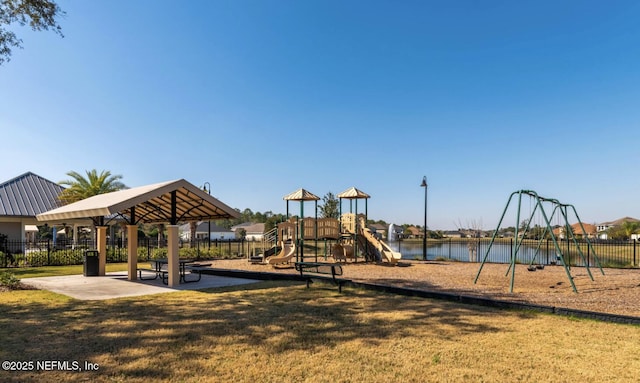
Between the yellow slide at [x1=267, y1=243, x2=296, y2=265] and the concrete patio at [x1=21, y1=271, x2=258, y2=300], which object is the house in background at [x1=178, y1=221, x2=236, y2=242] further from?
the concrete patio at [x1=21, y1=271, x2=258, y2=300]

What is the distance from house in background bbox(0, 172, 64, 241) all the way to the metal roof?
60.1ft

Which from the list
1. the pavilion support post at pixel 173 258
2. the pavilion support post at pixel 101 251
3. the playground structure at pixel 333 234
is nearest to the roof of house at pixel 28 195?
the pavilion support post at pixel 101 251

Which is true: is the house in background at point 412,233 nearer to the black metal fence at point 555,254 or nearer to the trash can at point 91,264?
the black metal fence at point 555,254

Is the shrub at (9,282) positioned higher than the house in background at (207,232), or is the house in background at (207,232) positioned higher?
the shrub at (9,282)

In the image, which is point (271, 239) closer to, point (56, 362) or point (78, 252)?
point (78, 252)

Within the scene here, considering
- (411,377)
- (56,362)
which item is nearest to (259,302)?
(56,362)

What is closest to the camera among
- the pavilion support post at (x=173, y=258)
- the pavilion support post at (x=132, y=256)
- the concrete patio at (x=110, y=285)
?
the concrete patio at (x=110, y=285)

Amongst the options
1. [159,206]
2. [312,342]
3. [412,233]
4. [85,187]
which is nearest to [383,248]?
[159,206]

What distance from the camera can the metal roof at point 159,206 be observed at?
35.4 ft

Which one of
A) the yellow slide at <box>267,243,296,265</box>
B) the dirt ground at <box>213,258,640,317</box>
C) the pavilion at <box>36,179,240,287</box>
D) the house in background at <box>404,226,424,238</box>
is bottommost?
the house in background at <box>404,226,424,238</box>

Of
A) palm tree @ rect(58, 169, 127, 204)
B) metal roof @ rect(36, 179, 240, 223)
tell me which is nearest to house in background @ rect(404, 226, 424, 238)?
palm tree @ rect(58, 169, 127, 204)

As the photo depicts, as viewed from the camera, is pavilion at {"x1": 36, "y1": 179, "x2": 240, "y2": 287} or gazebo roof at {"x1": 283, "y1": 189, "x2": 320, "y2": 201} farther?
gazebo roof at {"x1": 283, "y1": 189, "x2": 320, "y2": 201}

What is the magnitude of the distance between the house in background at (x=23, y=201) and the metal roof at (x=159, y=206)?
18.3m

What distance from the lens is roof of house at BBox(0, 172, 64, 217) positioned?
2994 cm
